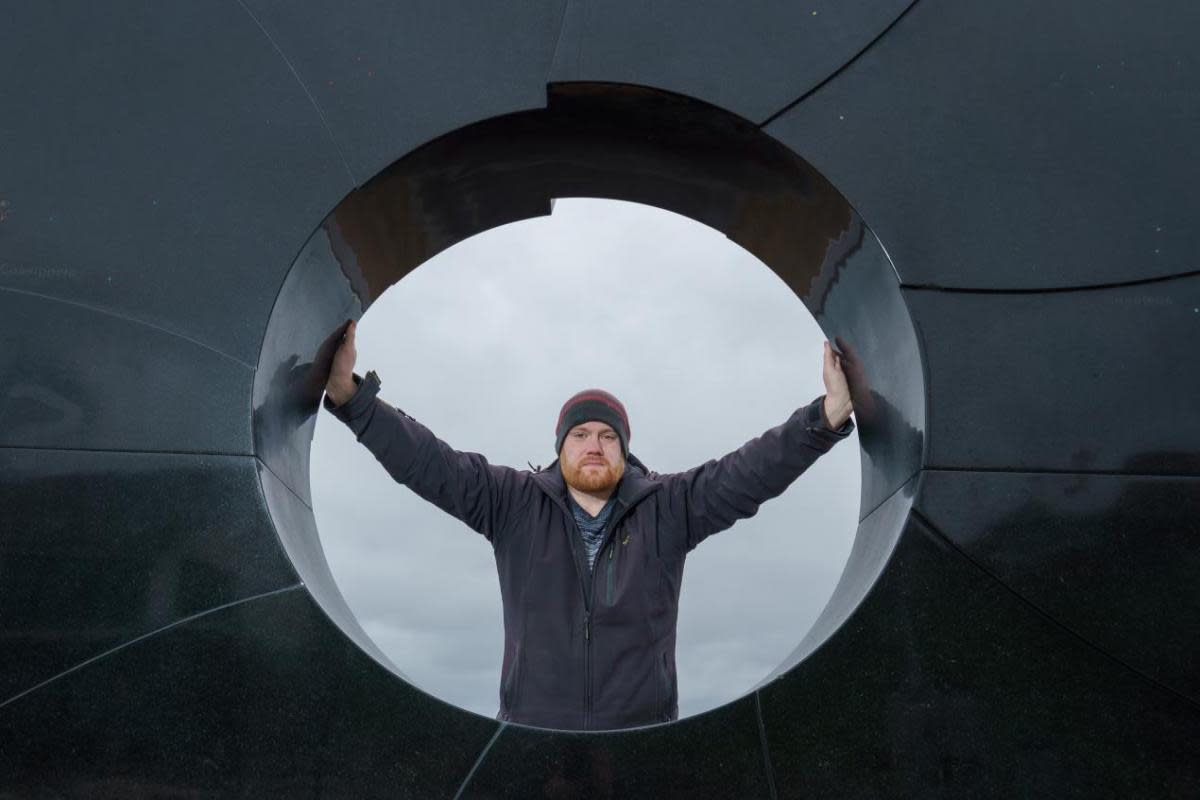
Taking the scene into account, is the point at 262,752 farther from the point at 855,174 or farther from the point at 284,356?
the point at 855,174

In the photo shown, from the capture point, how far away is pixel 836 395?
5730 mm

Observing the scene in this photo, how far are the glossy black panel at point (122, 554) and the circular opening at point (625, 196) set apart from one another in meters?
0.18

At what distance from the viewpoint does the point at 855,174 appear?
516 cm

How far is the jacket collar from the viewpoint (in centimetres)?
616

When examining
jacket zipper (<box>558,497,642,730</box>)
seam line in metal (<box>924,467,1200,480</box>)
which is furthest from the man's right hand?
seam line in metal (<box>924,467,1200,480</box>)

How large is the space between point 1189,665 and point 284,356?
3.99 m

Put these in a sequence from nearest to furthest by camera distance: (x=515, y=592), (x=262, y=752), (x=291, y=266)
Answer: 1. (x=262, y=752)
2. (x=291, y=266)
3. (x=515, y=592)

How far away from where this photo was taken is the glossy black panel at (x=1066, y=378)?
16.3 feet

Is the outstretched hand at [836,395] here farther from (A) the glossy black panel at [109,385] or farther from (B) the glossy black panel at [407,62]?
(A) the glossy black panel at [109,385]

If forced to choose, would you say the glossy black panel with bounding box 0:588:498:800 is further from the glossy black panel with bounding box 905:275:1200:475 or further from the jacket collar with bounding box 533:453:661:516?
the glossy black panel with bounding box 905:275:1200:475

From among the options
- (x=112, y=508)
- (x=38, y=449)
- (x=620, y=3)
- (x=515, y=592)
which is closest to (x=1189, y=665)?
(x=515, y=592)

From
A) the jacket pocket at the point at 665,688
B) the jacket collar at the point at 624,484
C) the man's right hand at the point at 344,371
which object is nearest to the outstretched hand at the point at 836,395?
the jacket collar at the point at 624,484

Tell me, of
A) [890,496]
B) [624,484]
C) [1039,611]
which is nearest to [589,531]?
[624,484]

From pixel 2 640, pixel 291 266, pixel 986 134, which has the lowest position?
pixel 2 640
